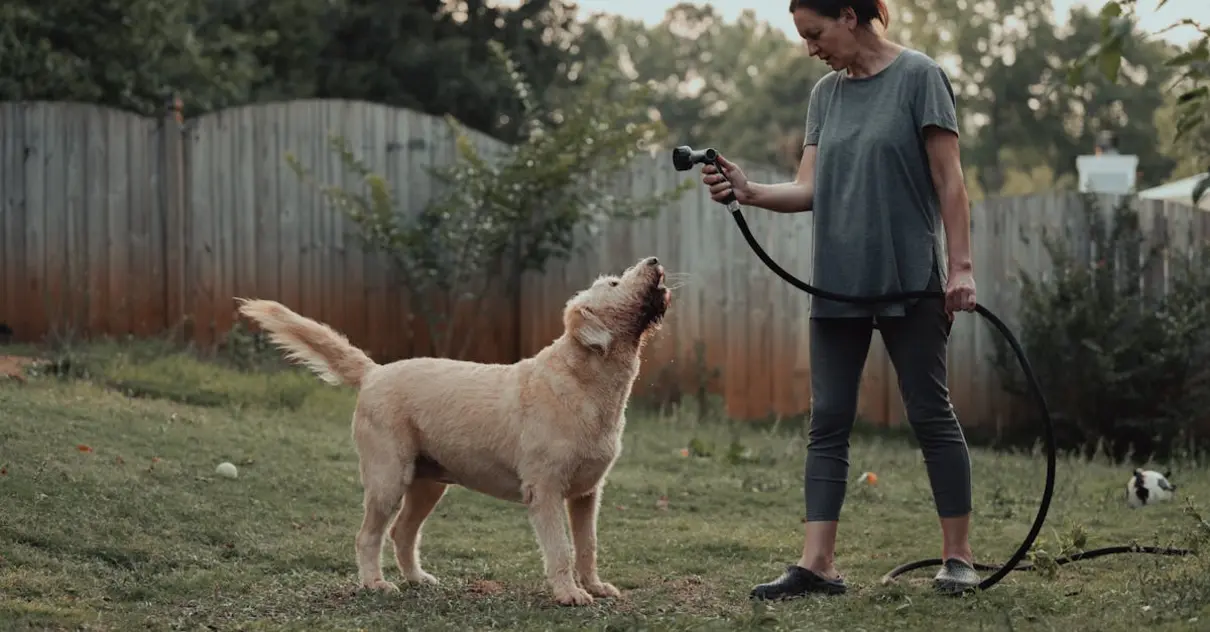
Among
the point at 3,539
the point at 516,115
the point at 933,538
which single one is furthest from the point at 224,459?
the point at 516,115

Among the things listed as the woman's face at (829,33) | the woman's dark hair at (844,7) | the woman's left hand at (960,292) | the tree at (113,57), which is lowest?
the woman's left hand at (960,292)

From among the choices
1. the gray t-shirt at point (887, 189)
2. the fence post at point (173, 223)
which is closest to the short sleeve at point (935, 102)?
the gray t-shirt at point (887, 189)

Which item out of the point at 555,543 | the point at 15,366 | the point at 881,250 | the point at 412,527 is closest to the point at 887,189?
the point at 881,250

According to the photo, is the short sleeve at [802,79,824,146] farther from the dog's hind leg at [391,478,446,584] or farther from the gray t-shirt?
the dog's hind leg at [391,478,446,584]

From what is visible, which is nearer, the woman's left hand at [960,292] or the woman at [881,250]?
the woman's left hand at [960,292]

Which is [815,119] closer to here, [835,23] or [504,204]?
[835,23]

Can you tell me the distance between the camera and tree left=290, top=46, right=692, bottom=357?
1162 cm

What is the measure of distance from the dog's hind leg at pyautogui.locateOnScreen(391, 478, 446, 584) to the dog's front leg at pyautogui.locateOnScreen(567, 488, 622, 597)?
627 mm

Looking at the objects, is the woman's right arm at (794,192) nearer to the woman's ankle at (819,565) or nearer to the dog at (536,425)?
the dog at (536,425)

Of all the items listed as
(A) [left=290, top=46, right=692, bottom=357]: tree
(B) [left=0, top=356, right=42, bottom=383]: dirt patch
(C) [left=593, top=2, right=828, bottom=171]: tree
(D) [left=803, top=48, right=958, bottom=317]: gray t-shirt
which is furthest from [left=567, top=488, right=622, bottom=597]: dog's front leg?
(C) [left=593, top=2, right=828, bottom=171]: tree

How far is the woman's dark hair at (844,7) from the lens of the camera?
4934mm

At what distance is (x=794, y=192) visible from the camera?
5340 mm

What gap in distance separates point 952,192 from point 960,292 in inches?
14.1

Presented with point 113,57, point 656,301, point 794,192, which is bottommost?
point 656,301
